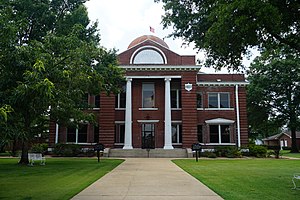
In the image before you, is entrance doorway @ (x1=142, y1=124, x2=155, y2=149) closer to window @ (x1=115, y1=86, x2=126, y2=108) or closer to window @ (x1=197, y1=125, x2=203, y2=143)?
window @ (x1=115, y1=86, x2=126, y2=108)

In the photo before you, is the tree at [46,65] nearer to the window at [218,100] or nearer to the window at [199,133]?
the window at [199,133]

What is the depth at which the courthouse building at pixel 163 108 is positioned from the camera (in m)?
31.8

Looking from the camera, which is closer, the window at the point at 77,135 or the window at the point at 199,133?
the window at the point at 199,133

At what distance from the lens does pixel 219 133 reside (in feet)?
106

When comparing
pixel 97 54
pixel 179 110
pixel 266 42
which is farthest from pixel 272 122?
pixel 266 42

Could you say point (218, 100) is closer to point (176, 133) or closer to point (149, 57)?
point (176, 133)

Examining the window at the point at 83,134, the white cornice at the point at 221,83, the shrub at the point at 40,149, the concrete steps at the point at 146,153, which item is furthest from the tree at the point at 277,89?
the shrub at the point at 40,149

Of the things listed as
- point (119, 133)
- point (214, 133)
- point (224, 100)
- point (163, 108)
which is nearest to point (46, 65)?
point (119, 133)

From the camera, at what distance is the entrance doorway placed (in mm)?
32438

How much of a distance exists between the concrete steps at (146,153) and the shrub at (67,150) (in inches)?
123

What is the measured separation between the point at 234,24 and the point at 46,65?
19.8 feet

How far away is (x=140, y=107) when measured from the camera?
108 feet

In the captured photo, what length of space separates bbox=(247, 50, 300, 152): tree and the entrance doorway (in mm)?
18604

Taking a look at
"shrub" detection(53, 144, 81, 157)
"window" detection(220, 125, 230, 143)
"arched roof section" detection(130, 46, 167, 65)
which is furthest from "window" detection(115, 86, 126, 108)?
"window" detection(220, 125, 230, 143)
